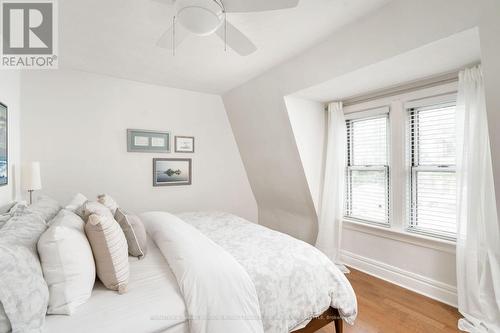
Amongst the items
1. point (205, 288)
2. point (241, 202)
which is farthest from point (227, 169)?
point (205, 288)

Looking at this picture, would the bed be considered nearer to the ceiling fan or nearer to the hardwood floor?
the hardwood floor

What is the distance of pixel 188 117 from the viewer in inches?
138

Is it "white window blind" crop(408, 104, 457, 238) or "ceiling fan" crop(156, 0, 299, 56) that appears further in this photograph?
"white window blind" crop(408, 104, 457, 238)

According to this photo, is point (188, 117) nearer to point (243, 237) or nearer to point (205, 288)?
point (243, 237)

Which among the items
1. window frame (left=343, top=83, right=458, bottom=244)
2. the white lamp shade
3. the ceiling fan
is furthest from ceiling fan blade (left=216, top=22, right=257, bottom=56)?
the white lamp shade

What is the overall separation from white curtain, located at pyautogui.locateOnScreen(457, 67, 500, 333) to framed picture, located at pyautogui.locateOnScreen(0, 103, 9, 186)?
3853 mm

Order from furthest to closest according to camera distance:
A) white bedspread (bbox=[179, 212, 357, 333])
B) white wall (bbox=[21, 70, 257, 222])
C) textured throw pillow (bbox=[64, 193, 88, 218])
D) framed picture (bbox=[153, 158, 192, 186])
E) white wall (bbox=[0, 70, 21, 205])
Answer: framed picture (bbox=[153, 158, 192, 186]), white wall (bbox=[21, 70, 257, 222]), white wall (bbox=[0, 70, 21, 205]), textured throw pillow (bbox=[64, 193, 88, 218]), white bedspread (bbox=[179, 212, 357, 333])

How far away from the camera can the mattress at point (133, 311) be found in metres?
1.03

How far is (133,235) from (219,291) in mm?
810

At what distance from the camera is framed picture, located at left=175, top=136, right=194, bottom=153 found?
3424mm

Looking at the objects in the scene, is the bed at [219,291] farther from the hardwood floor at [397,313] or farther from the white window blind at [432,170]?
the white window blind at [432,170]

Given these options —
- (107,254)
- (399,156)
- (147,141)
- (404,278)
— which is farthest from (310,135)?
(107,254)

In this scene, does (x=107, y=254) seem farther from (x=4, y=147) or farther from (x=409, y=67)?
(x=409, y=67)

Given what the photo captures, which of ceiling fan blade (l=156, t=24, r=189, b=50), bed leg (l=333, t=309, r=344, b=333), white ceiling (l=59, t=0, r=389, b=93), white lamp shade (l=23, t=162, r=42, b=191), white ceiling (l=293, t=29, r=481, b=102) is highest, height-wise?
white ceiling (l=59, t=0, r=389, b=93)
